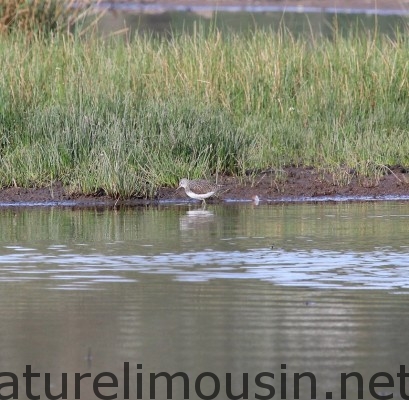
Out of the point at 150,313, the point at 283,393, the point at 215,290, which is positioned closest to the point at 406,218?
the point at 215,290

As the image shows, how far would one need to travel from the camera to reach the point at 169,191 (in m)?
12.3

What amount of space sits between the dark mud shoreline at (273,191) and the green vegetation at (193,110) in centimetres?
11

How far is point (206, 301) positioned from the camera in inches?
275

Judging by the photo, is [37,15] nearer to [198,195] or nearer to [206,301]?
[198,195]

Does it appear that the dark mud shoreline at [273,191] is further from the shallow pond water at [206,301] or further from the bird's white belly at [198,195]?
the shallow pond water at [206,301]

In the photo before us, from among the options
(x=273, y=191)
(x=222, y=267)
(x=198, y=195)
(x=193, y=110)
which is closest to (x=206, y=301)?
(x=222, y=267)

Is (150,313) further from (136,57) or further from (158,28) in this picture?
(158,28)

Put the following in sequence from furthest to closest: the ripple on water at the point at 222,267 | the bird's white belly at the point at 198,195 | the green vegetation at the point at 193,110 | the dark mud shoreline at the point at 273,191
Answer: the green vegetation at the point at 193,110 → the dark mud shoreline at the point at 273,191 → the bird's white belly at the point at 198,195 → the ripple on water at the point at 222,267

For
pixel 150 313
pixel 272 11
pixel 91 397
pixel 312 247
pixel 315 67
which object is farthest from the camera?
pixel 272 11

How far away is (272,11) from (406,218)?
31.9m

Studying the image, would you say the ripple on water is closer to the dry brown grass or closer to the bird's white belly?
the bird's white belly

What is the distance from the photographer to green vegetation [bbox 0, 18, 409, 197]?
12.4 m

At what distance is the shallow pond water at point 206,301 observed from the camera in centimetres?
553

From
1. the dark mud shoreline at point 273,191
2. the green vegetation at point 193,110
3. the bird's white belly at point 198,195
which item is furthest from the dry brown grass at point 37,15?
the bird's white belly at point 198,195
